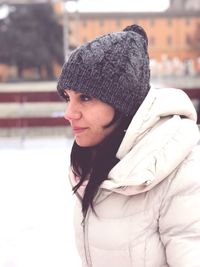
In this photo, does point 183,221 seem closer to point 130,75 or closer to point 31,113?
point 130,75

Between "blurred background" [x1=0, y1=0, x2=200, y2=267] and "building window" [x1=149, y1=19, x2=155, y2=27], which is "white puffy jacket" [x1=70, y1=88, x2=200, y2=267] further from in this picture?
"building window" [x1=149, y1=19, x2=155, y2=27]

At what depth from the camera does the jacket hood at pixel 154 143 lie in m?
0.75

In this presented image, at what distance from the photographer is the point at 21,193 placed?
133 inches

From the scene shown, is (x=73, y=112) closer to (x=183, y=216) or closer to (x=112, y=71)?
(x=112, y=71)

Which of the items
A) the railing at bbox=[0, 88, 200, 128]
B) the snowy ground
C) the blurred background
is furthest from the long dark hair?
the railing at bbox=[0, 88, 200, 128]

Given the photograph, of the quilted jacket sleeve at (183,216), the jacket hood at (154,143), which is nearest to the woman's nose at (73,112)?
the jacket hood at (154,143)

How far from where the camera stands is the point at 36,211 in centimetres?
292

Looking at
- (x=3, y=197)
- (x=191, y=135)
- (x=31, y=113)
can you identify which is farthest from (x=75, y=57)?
(x=31, y=113)

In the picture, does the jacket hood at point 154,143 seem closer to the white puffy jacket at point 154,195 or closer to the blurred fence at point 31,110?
the white puffy jacket at point 154,195

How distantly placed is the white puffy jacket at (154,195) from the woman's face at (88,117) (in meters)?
0.06

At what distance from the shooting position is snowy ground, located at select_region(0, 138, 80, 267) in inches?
86.2

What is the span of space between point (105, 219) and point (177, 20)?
17.3ft

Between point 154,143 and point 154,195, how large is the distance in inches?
3.7

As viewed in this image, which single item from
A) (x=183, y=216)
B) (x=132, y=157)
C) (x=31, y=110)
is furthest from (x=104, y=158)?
(x=31, y=110)
